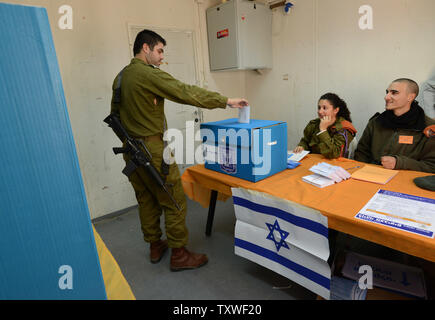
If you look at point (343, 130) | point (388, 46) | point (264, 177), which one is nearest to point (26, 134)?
point (264, 177)

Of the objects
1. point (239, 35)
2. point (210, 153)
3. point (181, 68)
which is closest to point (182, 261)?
point (210, 153)

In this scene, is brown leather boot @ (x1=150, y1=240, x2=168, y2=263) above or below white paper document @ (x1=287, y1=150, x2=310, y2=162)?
below

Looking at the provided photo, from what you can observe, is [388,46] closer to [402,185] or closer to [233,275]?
[402,185]

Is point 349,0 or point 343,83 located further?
point 343,83

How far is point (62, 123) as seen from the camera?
557 mm

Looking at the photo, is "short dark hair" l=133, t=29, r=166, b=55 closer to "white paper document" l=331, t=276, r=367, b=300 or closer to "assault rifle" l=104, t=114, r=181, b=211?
"assault rifle" l=104, t=114, r=181, b=211

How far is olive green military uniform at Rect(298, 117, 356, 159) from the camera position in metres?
1.98

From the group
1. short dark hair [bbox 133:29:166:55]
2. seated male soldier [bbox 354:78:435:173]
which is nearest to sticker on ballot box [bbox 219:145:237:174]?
short dark hair [bbox 133:29:166:55]

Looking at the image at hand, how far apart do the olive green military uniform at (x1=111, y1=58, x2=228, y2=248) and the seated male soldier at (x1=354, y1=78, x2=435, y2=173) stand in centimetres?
130

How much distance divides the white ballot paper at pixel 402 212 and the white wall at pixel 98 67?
2.50 m

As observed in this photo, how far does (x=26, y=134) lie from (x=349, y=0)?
319 cm

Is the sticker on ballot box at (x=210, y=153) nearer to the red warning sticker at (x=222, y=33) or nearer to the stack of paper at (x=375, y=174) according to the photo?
the stack of paper at (x=375, y=174)

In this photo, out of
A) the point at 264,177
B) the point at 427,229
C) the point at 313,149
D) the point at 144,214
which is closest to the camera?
the point at 427,229
